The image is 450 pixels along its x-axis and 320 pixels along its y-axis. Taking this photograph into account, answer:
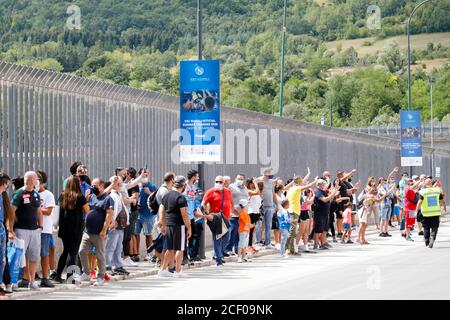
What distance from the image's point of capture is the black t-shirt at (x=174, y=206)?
70.4 ft

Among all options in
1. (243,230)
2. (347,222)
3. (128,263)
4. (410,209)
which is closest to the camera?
(128,263)

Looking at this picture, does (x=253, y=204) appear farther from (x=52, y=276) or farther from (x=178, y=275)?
(x=52, y=276)

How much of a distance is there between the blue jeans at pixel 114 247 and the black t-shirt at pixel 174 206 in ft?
2.87

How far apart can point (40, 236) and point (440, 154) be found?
166ft

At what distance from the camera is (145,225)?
24.9 metres

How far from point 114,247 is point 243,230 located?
5154 millimetres

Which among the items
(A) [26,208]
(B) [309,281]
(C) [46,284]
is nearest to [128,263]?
(C) [46,284]

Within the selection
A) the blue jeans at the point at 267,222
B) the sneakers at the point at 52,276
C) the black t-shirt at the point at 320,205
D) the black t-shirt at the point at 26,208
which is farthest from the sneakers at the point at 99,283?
the black t-shirt at the point at 320,205

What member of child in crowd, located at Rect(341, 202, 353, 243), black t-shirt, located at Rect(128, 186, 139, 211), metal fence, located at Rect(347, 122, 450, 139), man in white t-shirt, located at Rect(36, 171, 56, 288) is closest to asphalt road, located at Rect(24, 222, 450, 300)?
man in white t-shirt, located at Rect(36, 171, 56, 288)

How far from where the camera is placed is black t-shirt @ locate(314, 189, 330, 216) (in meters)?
30.2

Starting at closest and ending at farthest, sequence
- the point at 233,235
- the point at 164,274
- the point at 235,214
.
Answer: the point at 164,274
the point at 235,214
the point at 233,235

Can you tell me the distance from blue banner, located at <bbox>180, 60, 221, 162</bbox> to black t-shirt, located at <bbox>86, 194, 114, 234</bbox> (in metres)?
5.76

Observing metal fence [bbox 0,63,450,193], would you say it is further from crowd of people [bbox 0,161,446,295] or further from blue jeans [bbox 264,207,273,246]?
blue jeans [bbox 264,207,273,246]
